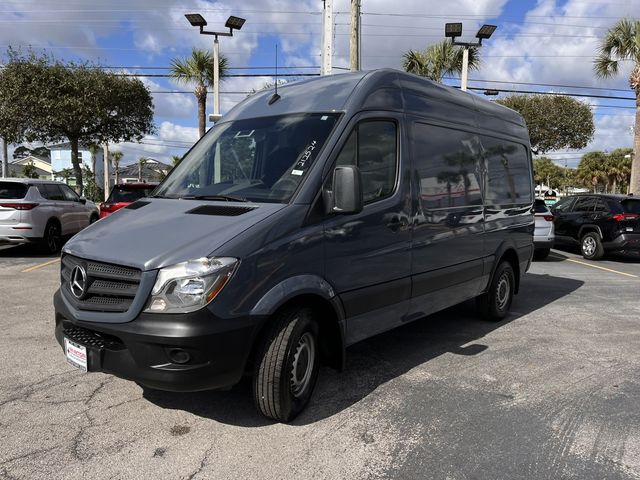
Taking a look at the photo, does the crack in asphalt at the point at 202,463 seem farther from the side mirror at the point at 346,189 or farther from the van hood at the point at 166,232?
the side mirror at the point at 346,189

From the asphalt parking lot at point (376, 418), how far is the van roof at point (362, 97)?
228 cm

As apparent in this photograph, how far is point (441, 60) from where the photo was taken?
19234 millimetres

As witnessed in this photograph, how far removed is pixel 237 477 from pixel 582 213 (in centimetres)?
1305

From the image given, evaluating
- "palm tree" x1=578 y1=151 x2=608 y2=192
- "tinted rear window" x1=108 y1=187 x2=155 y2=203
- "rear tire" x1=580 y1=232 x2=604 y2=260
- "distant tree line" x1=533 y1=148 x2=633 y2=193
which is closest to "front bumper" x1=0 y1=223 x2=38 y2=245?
"tinted rear window" x1=108 y1=187 x2=155 y2=203

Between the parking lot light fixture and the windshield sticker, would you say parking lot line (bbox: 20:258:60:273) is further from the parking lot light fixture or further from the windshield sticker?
the parking lot light fixture

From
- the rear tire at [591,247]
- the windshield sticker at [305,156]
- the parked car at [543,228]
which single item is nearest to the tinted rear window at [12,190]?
the windshield sticker at [305,156]

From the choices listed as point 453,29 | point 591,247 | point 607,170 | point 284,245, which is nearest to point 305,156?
point 284,245

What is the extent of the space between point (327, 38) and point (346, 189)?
9.99 m

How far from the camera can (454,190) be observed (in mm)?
5203

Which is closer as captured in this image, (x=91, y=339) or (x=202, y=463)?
Result: (x=202, y=463)

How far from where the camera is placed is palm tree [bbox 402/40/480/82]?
1911cm

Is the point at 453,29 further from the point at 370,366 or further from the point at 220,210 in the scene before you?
the point at 220,210

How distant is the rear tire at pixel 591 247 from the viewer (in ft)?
42.2

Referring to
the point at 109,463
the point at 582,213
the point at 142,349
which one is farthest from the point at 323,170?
the point at 582,213
